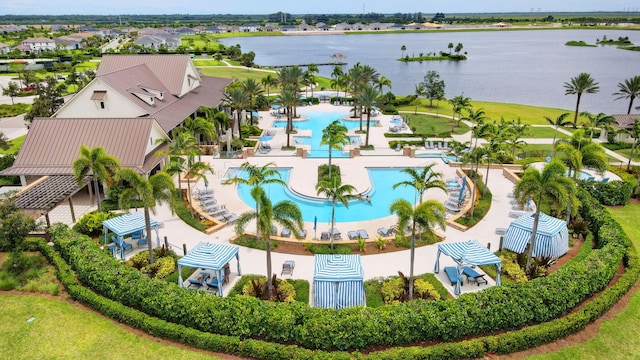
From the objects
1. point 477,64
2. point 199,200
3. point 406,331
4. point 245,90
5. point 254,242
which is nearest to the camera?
point 406,331

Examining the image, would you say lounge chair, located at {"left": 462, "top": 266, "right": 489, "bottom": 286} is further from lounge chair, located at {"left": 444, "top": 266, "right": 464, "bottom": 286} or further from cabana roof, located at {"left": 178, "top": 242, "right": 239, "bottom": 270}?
cabana roof, located at {"left": 178, "top": 242, "right": 239, "bottom": 270}

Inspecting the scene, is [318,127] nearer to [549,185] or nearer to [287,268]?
[287,268]

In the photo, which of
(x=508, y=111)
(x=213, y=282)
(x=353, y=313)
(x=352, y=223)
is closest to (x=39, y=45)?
(x=508, y=111)

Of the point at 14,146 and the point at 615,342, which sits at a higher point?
the point at 14,146

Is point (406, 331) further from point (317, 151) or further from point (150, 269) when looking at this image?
point (317, 151)

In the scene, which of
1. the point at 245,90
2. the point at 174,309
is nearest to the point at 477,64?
the point at 245,90

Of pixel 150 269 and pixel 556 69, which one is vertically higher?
pixel 556 69
